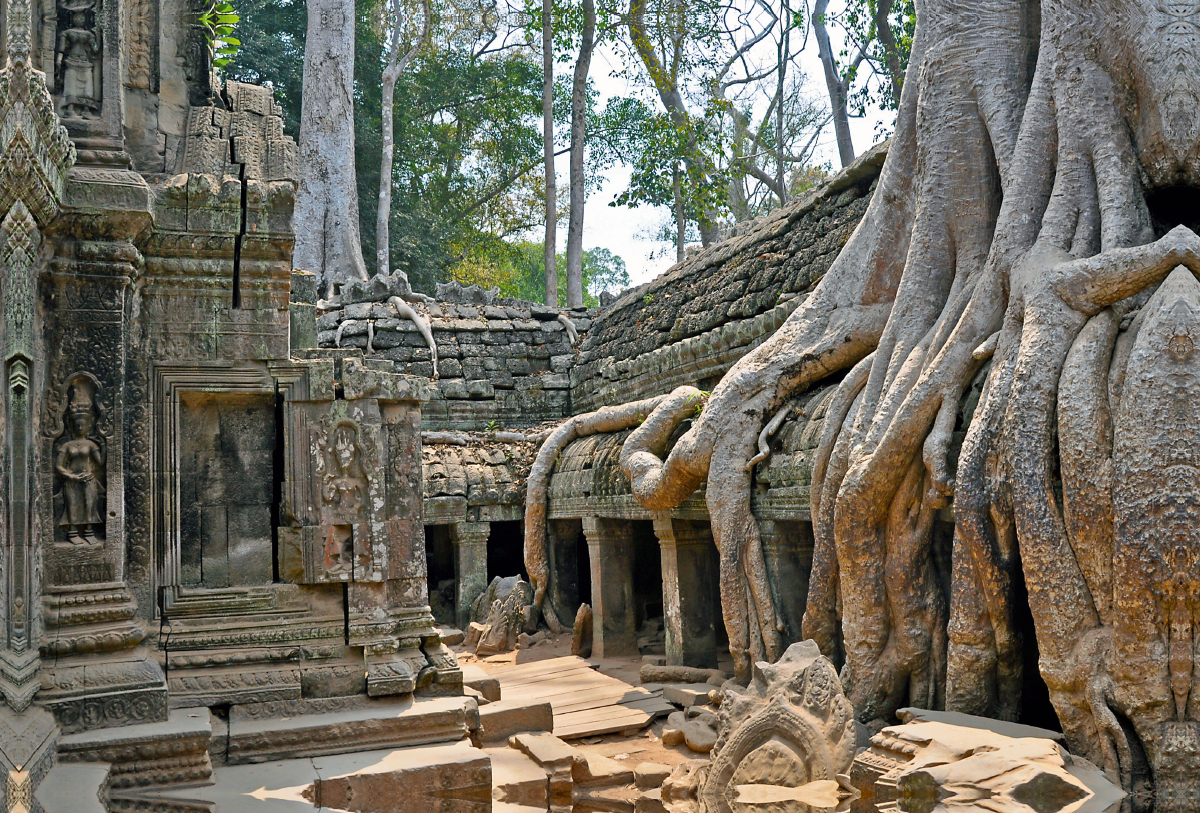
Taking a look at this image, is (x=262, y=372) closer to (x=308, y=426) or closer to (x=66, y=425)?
(x=308, y=426)

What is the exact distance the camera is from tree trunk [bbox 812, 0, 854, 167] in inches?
619

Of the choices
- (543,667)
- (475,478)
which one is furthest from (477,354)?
(543,667)

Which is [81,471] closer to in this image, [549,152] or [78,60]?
[78,60]

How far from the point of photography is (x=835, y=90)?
15836 millimetres

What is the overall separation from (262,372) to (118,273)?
84 centimetres

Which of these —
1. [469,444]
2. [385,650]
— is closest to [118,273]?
[385,650]

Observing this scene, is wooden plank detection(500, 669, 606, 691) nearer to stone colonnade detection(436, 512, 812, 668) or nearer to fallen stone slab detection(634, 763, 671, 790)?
stone colonnade detection(436, 512, 812, 668)

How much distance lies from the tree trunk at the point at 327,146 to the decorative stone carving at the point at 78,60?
455 inches

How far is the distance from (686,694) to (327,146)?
12.1 m

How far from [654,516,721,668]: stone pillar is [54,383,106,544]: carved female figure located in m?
4.63

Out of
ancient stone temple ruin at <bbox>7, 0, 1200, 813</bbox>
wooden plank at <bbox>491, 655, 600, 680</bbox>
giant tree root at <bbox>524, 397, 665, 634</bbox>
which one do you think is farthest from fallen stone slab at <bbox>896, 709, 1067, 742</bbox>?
giant tree root at <bbox>524, 397, 665, 634</bbox>

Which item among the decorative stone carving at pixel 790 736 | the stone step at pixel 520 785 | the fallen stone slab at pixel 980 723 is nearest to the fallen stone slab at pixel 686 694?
the decorative stone carving at pixel 790 736

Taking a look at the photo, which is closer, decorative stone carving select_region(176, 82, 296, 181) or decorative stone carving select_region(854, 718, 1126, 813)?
decorative stone carving select_region(854, 718, 1126, 813)

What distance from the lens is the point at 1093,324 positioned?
4.43m
